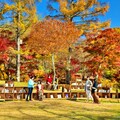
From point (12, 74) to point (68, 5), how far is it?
929 cm

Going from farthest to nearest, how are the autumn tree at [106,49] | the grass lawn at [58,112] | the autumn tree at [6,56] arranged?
the autumn tree at [6,56] → the autumn tree at [106,49] → the grass lawn at [58,112]

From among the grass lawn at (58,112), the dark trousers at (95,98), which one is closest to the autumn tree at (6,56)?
the dark trousers at (95,98)

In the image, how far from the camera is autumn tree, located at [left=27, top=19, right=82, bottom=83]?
30078 millimetres

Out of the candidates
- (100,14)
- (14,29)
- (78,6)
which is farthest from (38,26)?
(100,14)

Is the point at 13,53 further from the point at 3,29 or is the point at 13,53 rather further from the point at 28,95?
the point at 28,95

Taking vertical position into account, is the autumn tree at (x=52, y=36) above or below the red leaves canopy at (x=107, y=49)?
above

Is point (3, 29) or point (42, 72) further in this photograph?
point (42, 72)

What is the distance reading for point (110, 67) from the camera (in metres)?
25.9

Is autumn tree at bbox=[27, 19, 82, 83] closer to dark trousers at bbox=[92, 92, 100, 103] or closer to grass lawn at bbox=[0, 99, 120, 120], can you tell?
dark trousers at bbox=[92, 92, 100, 103]

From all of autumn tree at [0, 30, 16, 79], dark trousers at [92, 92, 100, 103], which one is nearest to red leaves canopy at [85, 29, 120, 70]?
dark trousers at [92, 92, 100, 103]

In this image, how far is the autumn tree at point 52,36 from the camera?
98.7 feet

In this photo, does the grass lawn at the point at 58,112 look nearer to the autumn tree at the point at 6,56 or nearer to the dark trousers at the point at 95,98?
the dark trousers at the point at 95,98

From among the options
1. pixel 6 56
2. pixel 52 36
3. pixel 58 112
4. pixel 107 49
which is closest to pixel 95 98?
pixel 58 112

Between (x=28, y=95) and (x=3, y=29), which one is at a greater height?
(x=3, y=29)
